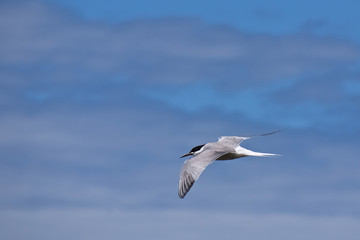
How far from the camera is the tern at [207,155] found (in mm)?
26375

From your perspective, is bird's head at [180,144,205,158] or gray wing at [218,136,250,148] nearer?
bird's head at [180,144,205,158]

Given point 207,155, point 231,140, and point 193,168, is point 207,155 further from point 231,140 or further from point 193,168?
point 231,140

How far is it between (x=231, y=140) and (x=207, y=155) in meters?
4.43

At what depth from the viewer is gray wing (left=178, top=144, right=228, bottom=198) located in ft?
85.9

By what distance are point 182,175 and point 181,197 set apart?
3.85 feet

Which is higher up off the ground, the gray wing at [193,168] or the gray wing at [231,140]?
the gray wing at [231,140]

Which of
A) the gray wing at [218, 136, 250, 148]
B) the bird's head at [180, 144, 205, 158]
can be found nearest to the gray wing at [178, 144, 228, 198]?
the bird's head at [180, 144, 205, 158]

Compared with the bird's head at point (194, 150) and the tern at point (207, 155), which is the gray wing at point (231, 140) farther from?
the bird's head at point (194, 150)

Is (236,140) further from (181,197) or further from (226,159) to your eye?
(181,197)

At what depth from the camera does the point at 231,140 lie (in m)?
32.7

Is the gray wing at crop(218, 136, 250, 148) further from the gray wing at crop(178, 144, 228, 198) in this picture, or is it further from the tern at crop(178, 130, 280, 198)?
the gray wing at crop(178, 144, 228, 198)

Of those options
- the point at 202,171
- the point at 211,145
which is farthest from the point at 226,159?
the point at 202,171

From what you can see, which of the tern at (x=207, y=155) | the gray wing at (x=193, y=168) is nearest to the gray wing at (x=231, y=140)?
the tern at (x=207, y=155)

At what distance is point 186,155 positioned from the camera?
3167cm
